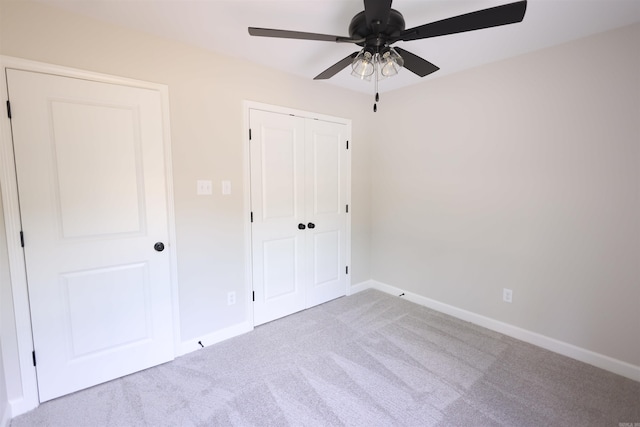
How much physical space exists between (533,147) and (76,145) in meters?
3.35

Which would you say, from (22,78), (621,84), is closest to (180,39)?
(22,78)

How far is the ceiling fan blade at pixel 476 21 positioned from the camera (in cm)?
123

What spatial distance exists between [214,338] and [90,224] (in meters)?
1.31

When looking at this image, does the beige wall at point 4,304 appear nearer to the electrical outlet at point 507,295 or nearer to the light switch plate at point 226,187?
the light switch plate at point 226,187

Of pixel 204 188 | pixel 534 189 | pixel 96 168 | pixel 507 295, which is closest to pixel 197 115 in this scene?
pixel 204 188

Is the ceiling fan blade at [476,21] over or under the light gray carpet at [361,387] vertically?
over

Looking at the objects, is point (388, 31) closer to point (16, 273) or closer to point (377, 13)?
point (377, 13)

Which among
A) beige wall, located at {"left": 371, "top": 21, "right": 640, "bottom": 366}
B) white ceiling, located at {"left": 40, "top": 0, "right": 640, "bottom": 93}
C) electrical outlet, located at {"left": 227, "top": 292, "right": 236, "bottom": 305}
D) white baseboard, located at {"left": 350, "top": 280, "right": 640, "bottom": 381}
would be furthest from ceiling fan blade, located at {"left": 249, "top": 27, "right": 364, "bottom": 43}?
white baseboard, located at {"left": 350, "top": 280, "right": 640, "bottom": 381}

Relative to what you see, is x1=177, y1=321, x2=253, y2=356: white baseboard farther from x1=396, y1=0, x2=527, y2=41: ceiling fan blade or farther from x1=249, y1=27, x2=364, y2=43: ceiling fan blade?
x1=396, y1=0, x2=527, y2=41: ceiling fan blade

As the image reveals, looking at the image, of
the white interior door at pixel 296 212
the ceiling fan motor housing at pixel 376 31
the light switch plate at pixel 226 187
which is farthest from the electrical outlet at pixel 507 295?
the light switch plate at pixel 226 187

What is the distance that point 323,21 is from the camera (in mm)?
1888

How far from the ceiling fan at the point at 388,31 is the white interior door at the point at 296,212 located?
1026 millimetres

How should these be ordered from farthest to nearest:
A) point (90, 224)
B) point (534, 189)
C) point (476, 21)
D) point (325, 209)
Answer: point (325, 209), point (534, 189), point (90, 224), point (476, 21)

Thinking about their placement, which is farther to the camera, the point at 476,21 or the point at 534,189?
the point at 534,189
